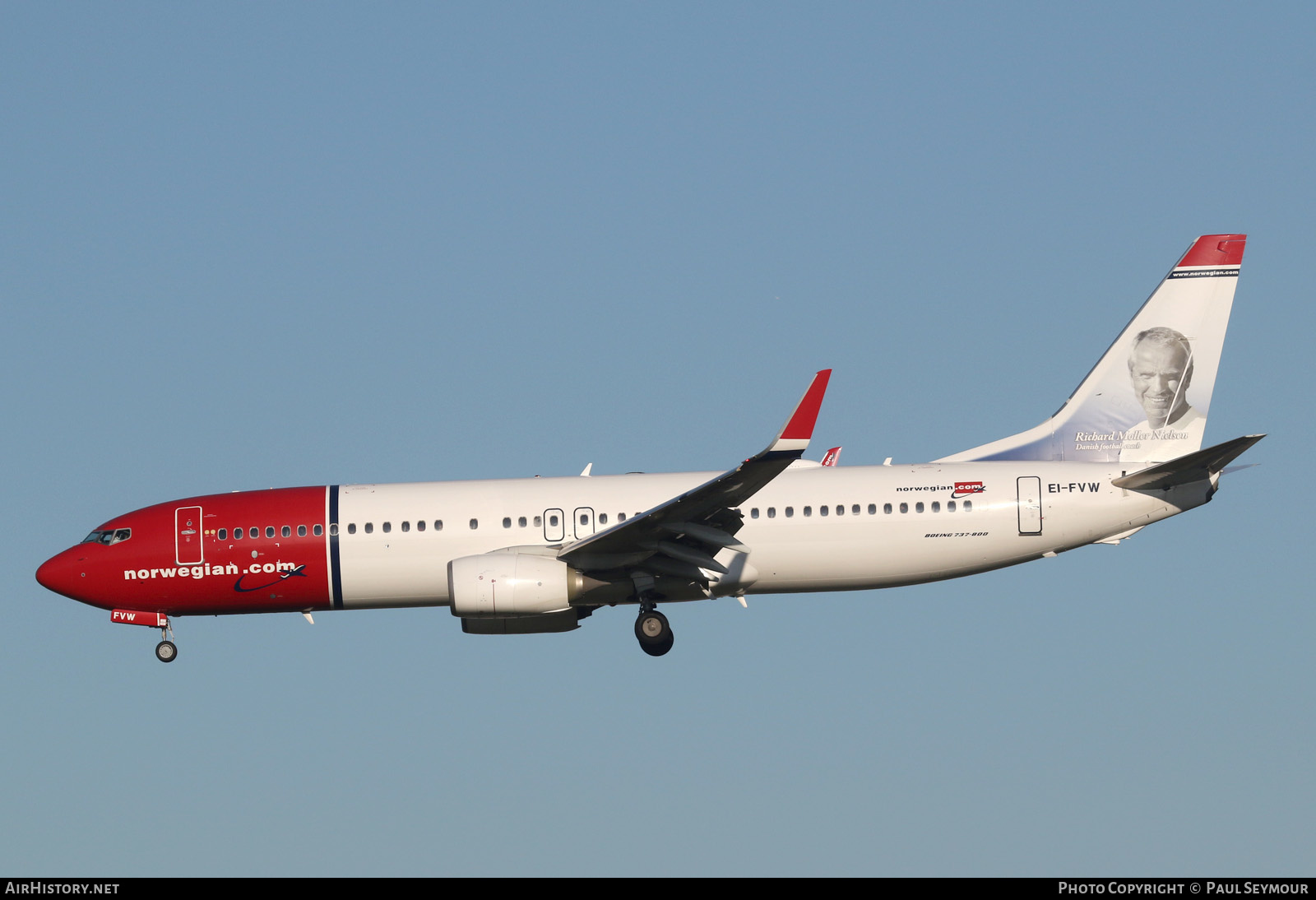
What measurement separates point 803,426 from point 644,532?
452 centimetres

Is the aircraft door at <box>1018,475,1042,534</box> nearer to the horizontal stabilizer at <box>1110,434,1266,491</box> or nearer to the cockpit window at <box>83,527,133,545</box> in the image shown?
the horizontal stabilizer at <box>1110,434,1266,491</box>

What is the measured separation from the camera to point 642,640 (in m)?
30.8

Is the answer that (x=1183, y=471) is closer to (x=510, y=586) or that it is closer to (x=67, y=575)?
(x=510, y=586)

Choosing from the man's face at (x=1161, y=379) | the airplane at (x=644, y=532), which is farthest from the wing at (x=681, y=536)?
the man's face at (x=1161, y=379)

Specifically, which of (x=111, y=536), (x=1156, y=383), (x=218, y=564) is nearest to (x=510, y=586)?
(x=218, y=564)

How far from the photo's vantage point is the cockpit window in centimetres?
3284

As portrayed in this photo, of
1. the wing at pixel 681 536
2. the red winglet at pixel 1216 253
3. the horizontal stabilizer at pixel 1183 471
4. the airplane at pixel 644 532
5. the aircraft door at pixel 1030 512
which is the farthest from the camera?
the red winglet at pixel 1216 253

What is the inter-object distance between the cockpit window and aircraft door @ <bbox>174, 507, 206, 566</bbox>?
3.66 ft

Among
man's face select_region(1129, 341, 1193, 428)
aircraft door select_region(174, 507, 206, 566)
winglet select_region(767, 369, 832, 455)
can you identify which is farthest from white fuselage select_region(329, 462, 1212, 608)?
winglet select_region(767, 369, 832, 455)

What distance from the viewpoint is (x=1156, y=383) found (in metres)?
33.5

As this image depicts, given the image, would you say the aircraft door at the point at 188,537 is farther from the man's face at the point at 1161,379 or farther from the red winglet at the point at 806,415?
the man's face at the point at 1161,379

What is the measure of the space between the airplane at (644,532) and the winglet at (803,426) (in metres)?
3.19

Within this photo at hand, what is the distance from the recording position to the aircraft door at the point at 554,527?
31562 millimetres

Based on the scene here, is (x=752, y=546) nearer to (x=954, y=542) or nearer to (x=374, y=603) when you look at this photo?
(x=954, y=542)
